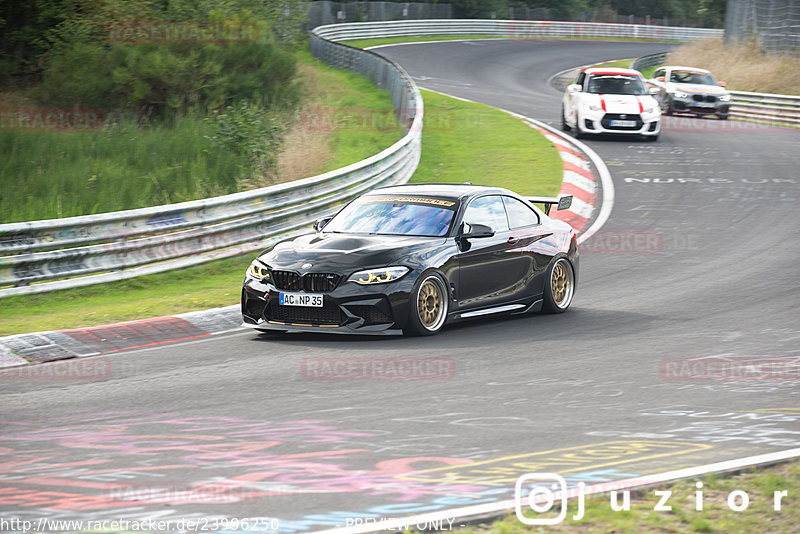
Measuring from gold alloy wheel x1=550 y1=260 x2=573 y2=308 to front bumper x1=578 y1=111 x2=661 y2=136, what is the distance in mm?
15178

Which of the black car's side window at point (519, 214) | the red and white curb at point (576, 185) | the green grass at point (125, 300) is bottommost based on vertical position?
the red and white curb at point (576, 185)

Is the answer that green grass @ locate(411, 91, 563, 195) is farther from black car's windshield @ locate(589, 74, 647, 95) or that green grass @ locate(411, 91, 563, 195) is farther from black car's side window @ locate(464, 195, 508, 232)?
black car's side window @ locate(464, 195, 508, 232)

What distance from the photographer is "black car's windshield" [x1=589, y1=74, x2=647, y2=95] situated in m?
26.8

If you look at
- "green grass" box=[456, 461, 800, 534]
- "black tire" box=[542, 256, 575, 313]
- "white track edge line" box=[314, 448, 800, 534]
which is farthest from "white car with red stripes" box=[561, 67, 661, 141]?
"green grass" box=[456, 461, 800, 534]

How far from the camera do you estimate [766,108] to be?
33312 mm

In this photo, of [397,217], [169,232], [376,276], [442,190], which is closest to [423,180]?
[169,232]

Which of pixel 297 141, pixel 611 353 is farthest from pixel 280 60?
pixel 611 353

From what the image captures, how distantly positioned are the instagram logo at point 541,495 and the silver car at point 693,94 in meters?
28.5

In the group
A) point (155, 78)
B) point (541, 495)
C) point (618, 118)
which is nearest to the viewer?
point (541, 495)

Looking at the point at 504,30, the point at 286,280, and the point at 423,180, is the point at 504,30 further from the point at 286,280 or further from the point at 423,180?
the point at 286,280

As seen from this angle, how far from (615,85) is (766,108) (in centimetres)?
880

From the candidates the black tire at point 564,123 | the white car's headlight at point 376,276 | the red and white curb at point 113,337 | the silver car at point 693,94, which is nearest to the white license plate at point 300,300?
the white car's headlight at point 376,276

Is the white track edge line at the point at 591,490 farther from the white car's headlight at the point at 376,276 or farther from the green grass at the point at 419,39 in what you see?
the green grass at the point at 419,39

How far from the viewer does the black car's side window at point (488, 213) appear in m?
11.1
